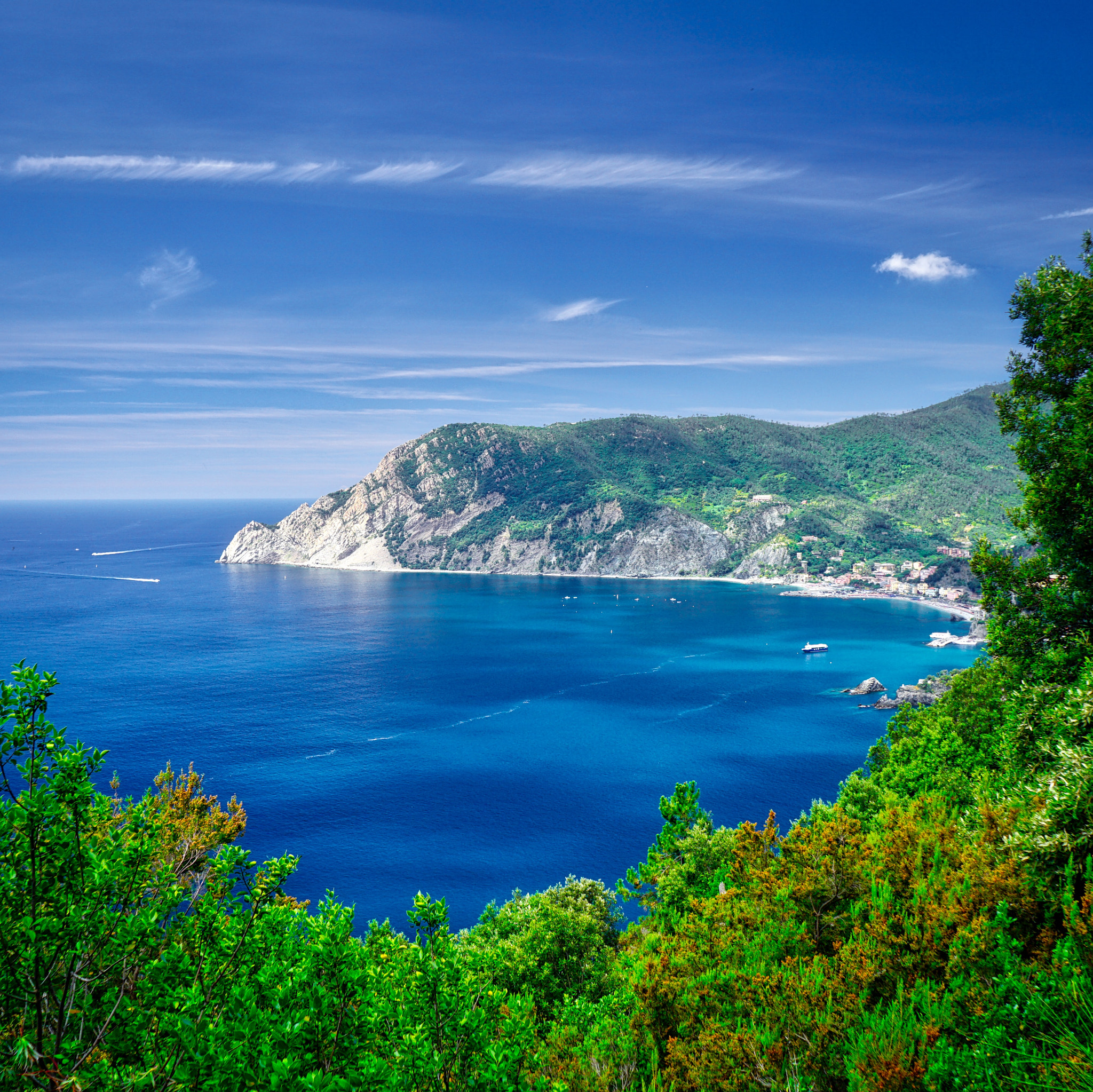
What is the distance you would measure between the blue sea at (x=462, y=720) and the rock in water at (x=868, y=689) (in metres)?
2.83

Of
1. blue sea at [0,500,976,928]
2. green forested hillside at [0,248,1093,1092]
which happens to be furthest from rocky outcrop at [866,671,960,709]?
green forested hillside at [0,248,1093,1092]

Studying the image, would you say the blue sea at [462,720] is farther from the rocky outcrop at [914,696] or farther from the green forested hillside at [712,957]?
the green forested hillside at [712,957]

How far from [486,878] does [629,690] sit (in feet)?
208

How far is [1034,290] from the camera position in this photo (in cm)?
2108

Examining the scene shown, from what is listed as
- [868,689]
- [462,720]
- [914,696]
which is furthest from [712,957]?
[868,689]

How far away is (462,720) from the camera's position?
10688 centimetres

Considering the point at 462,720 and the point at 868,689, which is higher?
the point at 868,689

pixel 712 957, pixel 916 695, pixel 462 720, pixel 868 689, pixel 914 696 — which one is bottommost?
pixel 462 720

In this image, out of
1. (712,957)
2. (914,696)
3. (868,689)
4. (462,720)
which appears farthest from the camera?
(868,689)

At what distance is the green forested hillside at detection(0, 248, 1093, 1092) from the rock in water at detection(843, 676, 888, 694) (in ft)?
346

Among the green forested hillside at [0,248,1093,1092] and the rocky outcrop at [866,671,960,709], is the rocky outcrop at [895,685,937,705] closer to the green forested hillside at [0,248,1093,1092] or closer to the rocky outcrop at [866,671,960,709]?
the rocky outcrop at [866,671,960,709]

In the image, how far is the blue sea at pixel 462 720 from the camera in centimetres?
6788

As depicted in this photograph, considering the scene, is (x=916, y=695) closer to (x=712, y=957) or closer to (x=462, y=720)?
(x=462, y=720)

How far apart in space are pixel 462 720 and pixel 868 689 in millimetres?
68735
